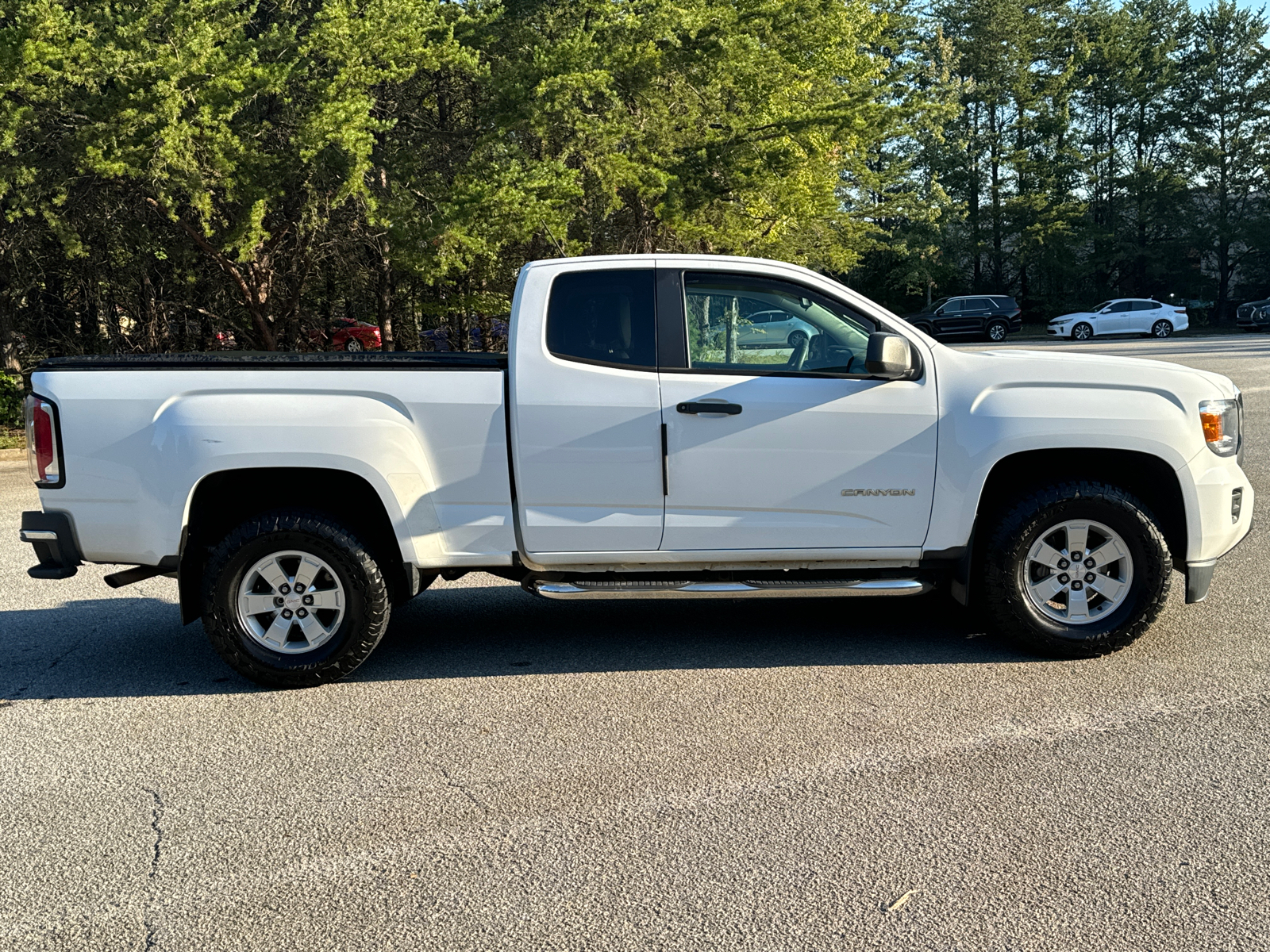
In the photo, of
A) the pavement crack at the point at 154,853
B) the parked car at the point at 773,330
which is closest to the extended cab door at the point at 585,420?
the parked car at the point at 773,330

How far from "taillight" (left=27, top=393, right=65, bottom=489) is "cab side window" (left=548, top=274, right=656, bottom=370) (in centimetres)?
231

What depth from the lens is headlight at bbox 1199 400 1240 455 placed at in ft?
18.5

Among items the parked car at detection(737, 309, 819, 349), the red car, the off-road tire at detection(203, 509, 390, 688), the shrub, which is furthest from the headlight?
the red car

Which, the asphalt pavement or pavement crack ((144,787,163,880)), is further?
pavement crack ((144,787,163,880))

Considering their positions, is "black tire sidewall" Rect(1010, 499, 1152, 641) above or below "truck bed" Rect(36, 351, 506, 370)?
below

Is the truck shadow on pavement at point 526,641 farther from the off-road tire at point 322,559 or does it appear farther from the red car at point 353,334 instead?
the red car at point 353,334

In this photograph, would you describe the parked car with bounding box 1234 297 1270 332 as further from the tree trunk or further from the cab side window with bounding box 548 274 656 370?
the cab side window with bounding box 548 274 656 370

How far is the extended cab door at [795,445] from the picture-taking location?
215 inches

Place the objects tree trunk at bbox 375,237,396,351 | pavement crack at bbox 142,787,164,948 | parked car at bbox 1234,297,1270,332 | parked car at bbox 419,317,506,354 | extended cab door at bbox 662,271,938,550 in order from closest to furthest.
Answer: pavement crack at bbox 142,787,164,948
extended cab door at bbox 662,271,938,550
tree trunk at bbox 375,237,396,351
parked car at bbox 419,317,506,354
parked car at bbox 1234,297,1270,332

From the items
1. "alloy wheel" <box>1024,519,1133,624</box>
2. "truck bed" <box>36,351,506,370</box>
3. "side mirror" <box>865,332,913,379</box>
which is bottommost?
"alloy wheel" <box>1024,519,1133,624</box>

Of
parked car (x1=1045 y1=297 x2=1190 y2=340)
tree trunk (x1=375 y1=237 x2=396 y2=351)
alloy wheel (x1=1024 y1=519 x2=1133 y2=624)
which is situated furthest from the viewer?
parked car (x1=1045 y1=297 x2=1190 y2=340)

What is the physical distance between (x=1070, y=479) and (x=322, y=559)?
3619mm

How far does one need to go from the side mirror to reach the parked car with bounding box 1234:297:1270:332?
139 ft

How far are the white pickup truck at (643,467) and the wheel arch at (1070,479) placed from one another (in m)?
0.02
